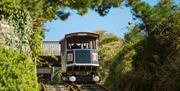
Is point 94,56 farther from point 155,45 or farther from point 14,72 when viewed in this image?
point 14,72

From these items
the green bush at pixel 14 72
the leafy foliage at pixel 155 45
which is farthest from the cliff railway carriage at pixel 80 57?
the green bush at pixel 14 72

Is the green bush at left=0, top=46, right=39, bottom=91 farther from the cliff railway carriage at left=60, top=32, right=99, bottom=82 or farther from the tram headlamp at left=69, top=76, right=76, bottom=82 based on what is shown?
the cliff railway carriage at left=60, top=32, right=99, bottom=82

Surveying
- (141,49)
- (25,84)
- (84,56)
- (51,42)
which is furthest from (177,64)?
(51,42)

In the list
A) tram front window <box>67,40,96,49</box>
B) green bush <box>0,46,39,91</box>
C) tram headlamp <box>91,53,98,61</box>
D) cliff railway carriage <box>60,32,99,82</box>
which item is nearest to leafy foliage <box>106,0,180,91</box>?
green bush <box>0,46,39,91</box>

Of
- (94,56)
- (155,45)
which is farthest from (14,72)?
(94,56)

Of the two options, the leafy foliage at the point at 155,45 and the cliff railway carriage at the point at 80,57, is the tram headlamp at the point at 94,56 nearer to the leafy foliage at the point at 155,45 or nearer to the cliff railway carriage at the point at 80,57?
the cliff railway carriage at the point at 80,57

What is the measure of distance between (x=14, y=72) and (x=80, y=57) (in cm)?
1488

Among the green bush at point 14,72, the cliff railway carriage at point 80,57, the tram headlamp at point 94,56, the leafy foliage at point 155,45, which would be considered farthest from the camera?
the tram headlamp at point 94,56

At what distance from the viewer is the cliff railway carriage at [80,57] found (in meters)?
25.5

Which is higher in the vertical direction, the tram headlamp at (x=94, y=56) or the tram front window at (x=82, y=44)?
the tram front window at (x=82, y=44)

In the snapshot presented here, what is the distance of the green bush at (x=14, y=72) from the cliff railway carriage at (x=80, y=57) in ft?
45.2

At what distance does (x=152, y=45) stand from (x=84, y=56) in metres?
9.00

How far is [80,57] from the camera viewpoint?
25.5 m

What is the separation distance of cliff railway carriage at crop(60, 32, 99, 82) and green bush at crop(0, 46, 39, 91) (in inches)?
542
